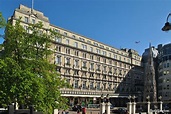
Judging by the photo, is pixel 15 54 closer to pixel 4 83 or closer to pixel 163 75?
pixel 4 83

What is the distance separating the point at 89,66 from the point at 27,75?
53.5m

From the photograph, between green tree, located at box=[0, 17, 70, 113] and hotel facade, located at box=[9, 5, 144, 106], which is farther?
hotel facade, located at box=[9, 5, 144, 106]

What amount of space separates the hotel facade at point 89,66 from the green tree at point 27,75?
95.7 feet

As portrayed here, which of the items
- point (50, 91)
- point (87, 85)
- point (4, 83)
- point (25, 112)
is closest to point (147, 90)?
point (87, 85)

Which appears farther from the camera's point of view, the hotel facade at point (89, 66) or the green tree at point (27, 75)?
the hotel facade at point (89, 66)

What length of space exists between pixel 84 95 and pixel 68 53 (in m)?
13.4

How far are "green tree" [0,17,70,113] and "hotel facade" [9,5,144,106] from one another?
1149 inches

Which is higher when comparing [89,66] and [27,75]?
[89,66]

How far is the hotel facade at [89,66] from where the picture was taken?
221ft

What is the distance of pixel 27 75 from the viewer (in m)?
26.2

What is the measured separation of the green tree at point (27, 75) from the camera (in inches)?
1033

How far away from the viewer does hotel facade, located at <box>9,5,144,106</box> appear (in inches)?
2651

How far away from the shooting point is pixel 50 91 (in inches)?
1168

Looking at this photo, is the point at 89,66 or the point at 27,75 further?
the point at 89,66
